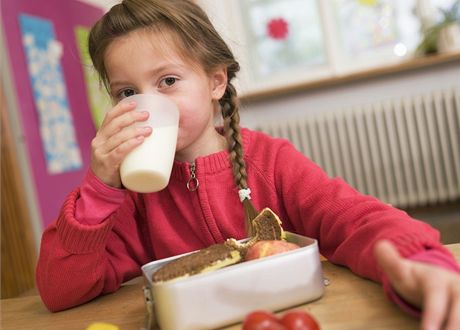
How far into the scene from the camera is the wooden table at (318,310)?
0.56m

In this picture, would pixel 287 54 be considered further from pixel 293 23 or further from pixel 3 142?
pixel 3 142

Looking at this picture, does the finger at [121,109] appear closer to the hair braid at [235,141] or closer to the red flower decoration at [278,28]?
the hair braid at [235,141]

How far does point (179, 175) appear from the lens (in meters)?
1.01

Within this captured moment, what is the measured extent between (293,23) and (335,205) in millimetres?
3028

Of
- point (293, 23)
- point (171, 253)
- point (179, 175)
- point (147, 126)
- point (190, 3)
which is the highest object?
point (293, 23)

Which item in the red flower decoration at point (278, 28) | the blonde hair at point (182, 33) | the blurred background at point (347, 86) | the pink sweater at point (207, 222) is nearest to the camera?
the pink sweater at point (207, 222)

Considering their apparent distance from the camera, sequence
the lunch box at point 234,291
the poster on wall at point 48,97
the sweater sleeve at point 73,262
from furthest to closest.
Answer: the poster on wall at point 48,97
the sweater sleeve at point 73,262
the lunch box at point 234,291

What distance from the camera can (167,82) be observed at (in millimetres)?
882

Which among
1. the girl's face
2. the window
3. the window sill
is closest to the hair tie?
the girl's face

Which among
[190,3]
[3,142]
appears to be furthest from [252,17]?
[190,3]

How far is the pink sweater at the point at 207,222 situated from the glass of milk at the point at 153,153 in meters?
0.12

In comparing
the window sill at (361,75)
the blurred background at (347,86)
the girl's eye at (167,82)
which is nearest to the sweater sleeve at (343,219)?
the girl's eye at (167,82)

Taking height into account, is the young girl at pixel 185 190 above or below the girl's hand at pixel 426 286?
above

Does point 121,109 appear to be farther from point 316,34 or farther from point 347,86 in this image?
point 316,34
